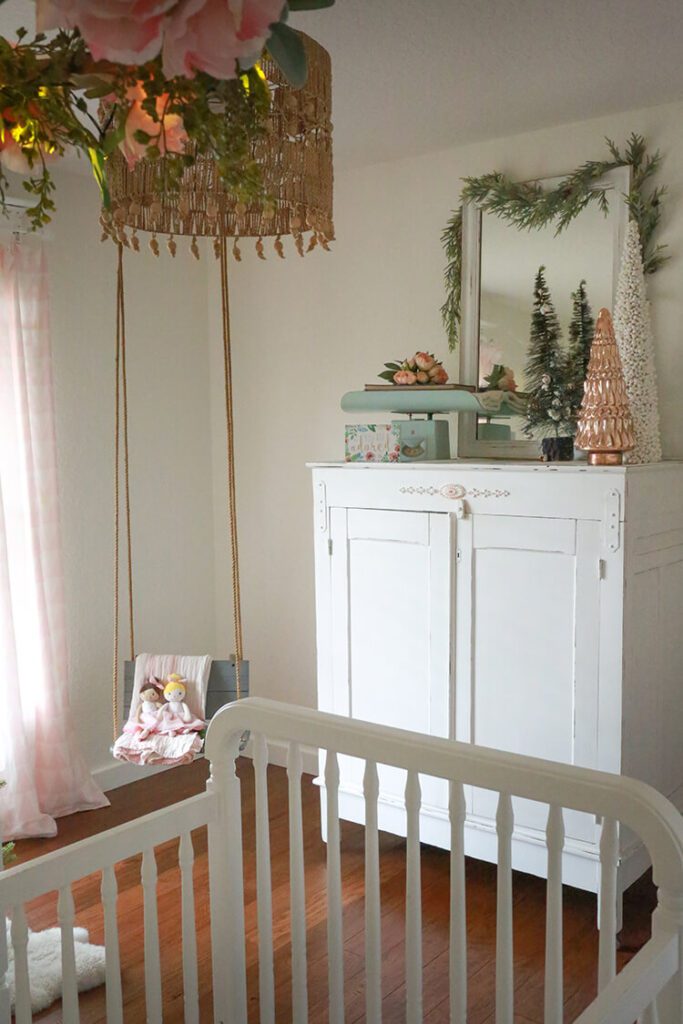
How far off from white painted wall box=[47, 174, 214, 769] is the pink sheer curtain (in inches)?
6.1

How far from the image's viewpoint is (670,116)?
2.99 metres

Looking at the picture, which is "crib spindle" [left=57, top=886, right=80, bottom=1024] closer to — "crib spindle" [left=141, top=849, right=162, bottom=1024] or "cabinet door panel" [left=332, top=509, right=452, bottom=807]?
"crib spindle" [left=141, top=849, right=162, bottom=1024]

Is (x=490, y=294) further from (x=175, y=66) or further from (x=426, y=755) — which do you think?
(x=175, y=66)

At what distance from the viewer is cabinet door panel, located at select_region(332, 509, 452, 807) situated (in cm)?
298

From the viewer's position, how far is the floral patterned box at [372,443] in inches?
124

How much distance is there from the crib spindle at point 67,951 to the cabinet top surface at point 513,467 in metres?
1.69

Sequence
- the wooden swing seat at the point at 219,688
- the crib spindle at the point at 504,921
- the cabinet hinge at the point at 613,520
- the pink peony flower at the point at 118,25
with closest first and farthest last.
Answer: the pink peony flower at the point at 118,25, the crib spindle at the point at 504,921, the cabinet hinge at the point at 613,520, the wooden swing seat at the point at 219,688

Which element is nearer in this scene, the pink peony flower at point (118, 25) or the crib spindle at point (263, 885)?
the pink peony flower at point (118, 25)

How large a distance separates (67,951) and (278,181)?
1.26 m

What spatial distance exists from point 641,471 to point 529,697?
0.71 m

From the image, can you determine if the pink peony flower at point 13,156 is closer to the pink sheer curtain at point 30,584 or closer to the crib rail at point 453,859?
the crib rail at point 453,859

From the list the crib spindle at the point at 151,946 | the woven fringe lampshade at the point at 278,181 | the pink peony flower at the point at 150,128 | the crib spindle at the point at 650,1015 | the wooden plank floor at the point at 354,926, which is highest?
the woven fringe lampshade at the point at 278,181

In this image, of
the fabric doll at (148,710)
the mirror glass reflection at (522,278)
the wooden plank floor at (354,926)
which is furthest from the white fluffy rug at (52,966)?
the mirror glass reflection at (522,278)

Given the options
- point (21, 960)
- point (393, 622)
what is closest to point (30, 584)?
point (393, 622)
